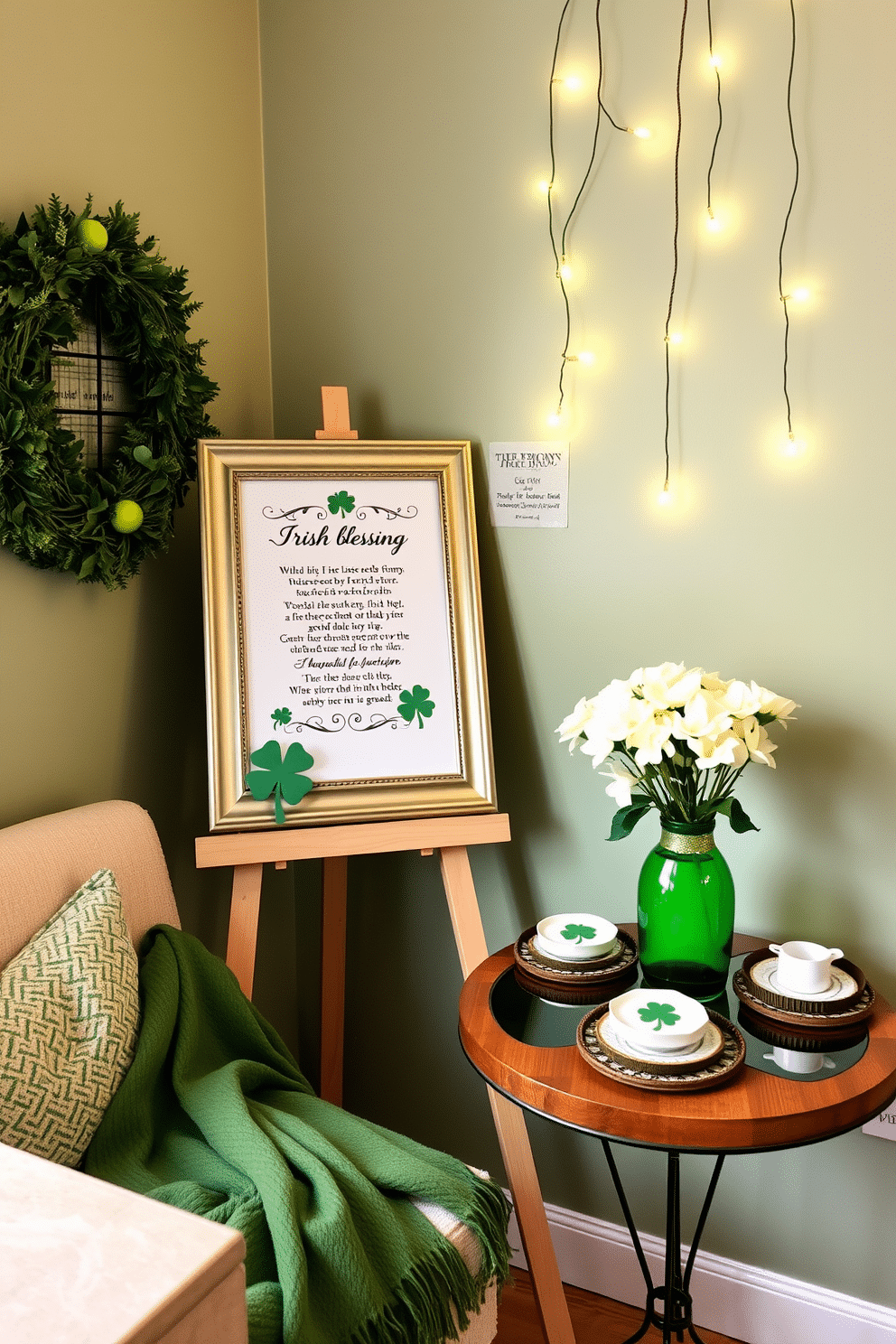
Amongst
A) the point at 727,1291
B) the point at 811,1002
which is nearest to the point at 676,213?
the point at 811,1002

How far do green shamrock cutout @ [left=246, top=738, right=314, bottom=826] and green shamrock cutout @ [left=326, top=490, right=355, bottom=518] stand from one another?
0.42 m

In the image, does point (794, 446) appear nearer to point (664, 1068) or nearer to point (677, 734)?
point (677, 734)

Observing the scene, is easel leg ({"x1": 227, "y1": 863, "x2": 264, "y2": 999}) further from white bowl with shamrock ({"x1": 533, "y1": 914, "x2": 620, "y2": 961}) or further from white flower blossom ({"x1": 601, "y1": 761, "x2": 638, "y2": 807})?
white flower blossom ({"x1": 601, "y1": 761, "x2": 638, "y2": 807})

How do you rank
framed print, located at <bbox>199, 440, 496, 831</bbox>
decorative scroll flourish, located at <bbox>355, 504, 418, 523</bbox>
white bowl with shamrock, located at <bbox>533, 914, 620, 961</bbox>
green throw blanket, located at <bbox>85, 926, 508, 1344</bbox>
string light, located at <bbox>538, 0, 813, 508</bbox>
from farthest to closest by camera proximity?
1. decorative scroll flourish, located at <bbox>355, 504, 418, 523</bbox>
2. framed print, located at <bbox>199, 440, 496, 831</bbox>
3. string light, located at <bbox>538, 0, 813, 508</bbox>
4. white bowl with shamrock, located at <bbox>533, 914, 620, 961</bbox>
5. green throw blanket, located at <bbox>85, 926, 508, 1344</bbox>

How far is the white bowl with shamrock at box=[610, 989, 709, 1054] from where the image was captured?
3.94 ft

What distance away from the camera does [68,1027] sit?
1.23 metres

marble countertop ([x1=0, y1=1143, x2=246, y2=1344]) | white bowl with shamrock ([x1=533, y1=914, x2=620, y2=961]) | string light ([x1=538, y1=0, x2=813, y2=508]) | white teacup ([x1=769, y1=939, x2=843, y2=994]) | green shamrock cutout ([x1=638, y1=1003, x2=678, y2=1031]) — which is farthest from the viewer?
string light ([x1=538, y1=0, x2=813, y2=508])

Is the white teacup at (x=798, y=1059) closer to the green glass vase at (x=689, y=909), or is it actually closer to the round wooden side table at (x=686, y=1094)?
the round wooden side table at (x=686, y=1094)

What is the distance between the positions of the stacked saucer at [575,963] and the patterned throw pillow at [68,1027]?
556mm

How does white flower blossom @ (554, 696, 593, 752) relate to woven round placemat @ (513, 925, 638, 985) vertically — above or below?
above

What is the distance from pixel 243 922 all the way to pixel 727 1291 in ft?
3.50

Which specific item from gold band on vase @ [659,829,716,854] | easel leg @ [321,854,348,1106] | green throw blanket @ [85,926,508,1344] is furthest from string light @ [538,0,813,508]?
green throw blanket @ [85,926,508,1344]

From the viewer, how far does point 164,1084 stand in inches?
52.6

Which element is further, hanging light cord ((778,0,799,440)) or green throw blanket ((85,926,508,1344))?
hanging light cord ((778,0,799,440))
